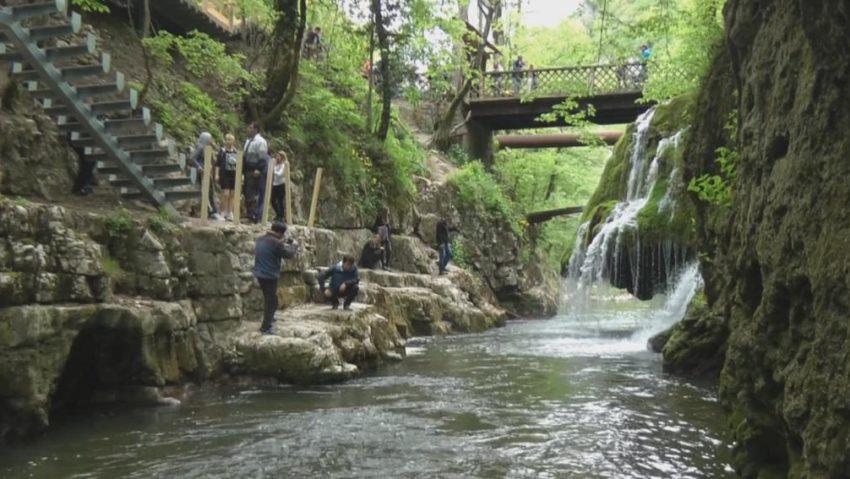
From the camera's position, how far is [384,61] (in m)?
22.1

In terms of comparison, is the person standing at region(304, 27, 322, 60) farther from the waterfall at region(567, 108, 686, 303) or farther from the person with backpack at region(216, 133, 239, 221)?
the person with backpack at region(216, 133, 239, 221)

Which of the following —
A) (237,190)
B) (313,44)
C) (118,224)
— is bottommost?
(118,224)

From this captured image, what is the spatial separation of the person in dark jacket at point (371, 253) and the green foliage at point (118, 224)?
32.8 ft

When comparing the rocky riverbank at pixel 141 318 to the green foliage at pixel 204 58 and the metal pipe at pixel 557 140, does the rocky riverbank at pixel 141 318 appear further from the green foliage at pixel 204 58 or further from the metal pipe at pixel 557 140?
the metal pipe at pixel 557 140

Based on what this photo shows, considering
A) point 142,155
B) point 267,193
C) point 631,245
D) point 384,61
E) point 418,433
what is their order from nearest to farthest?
point 418,433 < point 142,155 < point 267,193 < point 631,245 < point 384,61

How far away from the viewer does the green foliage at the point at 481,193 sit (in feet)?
89.7

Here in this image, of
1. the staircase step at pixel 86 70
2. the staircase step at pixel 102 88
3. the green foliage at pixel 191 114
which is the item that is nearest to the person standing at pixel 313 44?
the green foliage at pixel 191 114

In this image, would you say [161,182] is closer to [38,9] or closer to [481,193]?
[38,9]

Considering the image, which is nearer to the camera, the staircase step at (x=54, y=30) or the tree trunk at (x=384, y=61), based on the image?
the staircase step at (x=54, y=30)

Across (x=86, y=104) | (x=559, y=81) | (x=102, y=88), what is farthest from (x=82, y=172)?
(x=559, y=81)

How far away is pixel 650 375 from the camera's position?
37.2 feet

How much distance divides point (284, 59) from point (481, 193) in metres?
11.6

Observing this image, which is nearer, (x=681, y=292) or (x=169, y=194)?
(x=169, y=194)

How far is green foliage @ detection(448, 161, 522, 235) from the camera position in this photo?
27.3 m
